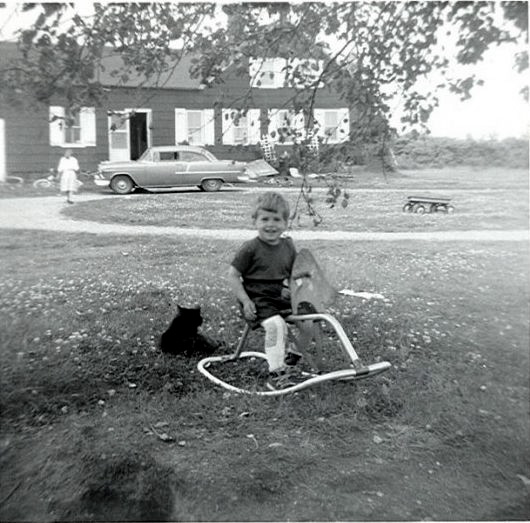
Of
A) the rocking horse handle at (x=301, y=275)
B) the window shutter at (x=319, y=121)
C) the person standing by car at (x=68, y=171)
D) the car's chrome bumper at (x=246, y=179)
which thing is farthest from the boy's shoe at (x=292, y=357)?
the person standing by car at (x=68, y=171)

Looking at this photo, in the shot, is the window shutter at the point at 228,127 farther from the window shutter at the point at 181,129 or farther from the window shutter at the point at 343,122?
the window shutter at the point at 343,122

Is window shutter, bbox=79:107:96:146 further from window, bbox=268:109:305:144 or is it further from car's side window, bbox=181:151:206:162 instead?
window, bbox=268:109:305:144

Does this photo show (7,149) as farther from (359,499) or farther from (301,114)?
(359,499)

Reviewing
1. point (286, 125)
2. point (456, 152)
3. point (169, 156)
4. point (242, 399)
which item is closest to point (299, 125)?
point (286, 125)

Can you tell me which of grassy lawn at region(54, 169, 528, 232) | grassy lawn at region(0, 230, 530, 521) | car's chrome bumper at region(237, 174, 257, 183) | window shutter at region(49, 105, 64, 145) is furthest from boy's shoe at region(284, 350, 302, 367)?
window shutter at region(49, 105, 64, 145)

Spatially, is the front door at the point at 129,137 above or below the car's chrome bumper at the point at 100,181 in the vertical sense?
above

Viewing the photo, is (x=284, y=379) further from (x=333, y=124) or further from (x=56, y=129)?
(x=56, y=129)

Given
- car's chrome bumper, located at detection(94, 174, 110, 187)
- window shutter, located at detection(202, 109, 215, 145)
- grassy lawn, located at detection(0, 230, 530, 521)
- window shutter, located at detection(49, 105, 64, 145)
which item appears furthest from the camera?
window shutter, located at detection(202, 109, 215, 145)

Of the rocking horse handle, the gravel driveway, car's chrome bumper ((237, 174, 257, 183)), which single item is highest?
car's chrome bumper ((237, 174, 257, 183))

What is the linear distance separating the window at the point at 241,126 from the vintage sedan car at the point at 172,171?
4.6 inches

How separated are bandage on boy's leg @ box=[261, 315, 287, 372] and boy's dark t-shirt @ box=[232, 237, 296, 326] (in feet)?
0.12

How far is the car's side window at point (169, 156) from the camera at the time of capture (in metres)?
2.76

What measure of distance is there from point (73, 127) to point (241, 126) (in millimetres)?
803

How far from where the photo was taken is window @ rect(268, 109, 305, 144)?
2.91m
